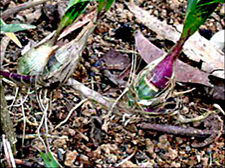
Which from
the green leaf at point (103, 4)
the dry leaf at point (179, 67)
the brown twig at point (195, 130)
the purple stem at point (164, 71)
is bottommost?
the brown twig at point (195, 130)

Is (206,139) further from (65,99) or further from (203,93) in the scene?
(65,99)

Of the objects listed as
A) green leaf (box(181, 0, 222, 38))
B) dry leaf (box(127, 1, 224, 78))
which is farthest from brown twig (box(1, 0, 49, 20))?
green leaf (box(181, 0, 222, 38))

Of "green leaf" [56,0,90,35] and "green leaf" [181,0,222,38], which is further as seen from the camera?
"green leaf" [56,0,90,35]

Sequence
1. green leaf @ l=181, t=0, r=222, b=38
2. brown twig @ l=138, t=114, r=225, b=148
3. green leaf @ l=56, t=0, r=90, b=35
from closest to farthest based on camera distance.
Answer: green leaf @ l=181, t=0, r=222, b=38
green leaf @ l=56, t=0, r=90, b=35
brown twig @ l=138, t=114, r=225, b=148

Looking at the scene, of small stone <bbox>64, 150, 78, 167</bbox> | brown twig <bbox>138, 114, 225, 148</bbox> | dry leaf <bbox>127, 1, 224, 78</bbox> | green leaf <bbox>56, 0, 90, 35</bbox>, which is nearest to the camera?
green leaf <bbox>56, 0, 90, 35</bbox>

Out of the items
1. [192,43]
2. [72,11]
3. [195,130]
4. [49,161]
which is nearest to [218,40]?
[192,43]

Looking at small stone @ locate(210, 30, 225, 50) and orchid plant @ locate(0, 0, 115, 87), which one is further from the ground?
orchid plant @ locate(0, 0, 115, 87)

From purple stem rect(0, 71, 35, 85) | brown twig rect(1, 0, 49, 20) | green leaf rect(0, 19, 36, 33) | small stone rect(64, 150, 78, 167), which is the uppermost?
green leaf rect(0, 19, 36, 33)

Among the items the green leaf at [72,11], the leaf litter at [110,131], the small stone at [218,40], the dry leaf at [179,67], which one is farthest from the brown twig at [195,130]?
the green leaf at [72,11]

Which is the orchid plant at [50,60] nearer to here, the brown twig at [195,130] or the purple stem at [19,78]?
the purple stem at [19,78]

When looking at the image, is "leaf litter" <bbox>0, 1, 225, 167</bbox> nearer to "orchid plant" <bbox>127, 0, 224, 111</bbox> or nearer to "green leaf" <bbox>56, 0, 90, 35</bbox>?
"orchid plant" <bbox>127, 0, 224, 111</bbox>
